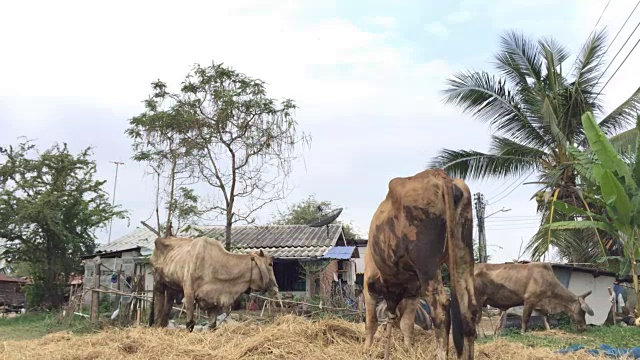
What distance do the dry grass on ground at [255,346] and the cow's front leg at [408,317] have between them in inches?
4.9

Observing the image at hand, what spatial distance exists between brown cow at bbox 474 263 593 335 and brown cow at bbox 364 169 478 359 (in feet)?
30.3

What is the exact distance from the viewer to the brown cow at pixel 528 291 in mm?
14120

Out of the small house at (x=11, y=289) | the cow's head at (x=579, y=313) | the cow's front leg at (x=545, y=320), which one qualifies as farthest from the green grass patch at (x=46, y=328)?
the small house at (x=11, y=289)

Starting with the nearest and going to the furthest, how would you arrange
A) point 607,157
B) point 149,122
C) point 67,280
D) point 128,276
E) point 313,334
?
point 313,334 → point 607,157 → point 149,122 → point 128,276 → point 67,280

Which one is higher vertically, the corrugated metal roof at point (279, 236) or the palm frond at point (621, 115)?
the palm frond at point (621, 115)

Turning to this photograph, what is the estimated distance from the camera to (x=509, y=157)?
667 inches

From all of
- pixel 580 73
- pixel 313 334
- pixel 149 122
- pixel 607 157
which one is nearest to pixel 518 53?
pixel 580 73

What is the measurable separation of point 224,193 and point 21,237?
33.5ft

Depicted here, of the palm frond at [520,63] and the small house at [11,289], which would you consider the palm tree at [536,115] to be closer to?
the palm frond at [520,63]

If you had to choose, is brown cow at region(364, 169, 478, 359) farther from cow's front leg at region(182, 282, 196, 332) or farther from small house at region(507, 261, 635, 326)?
small house at region(507, 261, 635, 326)

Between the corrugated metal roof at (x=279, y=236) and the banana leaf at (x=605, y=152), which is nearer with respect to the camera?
the banana leaf at (x=605, y=152)

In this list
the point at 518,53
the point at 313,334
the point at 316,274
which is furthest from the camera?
the point at 316,274

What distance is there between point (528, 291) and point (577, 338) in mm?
2227

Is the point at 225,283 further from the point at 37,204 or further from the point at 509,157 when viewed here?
the point at 37,204
